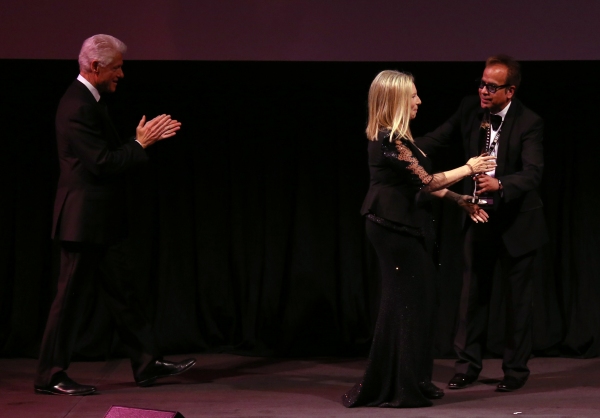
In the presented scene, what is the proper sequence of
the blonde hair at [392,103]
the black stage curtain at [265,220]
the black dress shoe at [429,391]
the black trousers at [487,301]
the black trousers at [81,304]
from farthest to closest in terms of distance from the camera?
the black stage curtain at [265,220]
the black trousers at [487,301]
the black trousers at [81,304]
the black dress shoe at [429,391]
the blonde hair at [392,103]

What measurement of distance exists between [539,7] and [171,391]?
2.58 metres

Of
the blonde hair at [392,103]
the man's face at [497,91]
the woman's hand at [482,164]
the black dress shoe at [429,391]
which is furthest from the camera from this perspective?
the man's face at [497,91]

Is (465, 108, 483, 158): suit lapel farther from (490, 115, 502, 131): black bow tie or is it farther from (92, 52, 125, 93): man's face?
(92, 52, 125, 93): man's face

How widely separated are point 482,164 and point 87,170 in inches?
65.4

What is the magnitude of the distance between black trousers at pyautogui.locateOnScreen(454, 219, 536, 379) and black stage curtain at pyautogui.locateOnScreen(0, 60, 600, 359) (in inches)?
34.5

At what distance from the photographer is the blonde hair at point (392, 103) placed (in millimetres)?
3410

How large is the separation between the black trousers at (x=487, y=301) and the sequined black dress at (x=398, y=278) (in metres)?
0.54

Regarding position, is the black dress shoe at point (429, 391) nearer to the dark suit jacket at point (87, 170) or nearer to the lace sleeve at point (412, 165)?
the lace sleeve at point (412, 165)

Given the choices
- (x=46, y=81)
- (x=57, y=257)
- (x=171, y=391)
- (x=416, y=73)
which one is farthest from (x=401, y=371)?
(x=46, y=81)

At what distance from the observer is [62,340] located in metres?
3.76

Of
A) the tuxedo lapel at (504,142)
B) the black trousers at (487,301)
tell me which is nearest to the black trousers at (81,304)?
the black trousers at (487,301)

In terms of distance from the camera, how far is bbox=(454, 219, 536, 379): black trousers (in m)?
3.95

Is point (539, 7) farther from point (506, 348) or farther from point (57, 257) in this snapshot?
point (57, 257)

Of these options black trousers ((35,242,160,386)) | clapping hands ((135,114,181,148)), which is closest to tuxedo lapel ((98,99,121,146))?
clapping hands ((135,114,181,148))
